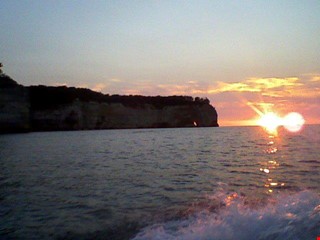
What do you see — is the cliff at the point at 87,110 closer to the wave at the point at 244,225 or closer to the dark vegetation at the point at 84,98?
the dark vegetation at the point at 84,98

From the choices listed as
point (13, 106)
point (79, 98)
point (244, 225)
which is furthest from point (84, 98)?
point (244, 225)

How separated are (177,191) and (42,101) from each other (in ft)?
273

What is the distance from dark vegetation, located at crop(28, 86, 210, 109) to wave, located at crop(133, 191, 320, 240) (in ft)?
275

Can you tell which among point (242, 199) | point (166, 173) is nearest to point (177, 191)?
point (242, 199)

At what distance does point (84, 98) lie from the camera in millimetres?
95375

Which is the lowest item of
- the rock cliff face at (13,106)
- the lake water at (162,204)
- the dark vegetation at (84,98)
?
the lake water at (162,204)

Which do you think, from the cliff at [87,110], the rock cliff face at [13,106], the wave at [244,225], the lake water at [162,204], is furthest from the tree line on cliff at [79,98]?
the wave at [244,225]

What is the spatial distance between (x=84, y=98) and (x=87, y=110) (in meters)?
4.58

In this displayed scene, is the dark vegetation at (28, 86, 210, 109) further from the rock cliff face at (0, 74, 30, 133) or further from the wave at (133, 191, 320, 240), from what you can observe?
the wave at (133, 191, 320, 240)

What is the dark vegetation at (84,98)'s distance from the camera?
8869cm

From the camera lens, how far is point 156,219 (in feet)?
26.8

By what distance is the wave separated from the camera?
5.81 m

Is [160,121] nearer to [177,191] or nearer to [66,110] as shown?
[66,110]

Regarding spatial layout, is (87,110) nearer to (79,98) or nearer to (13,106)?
(79,98)
